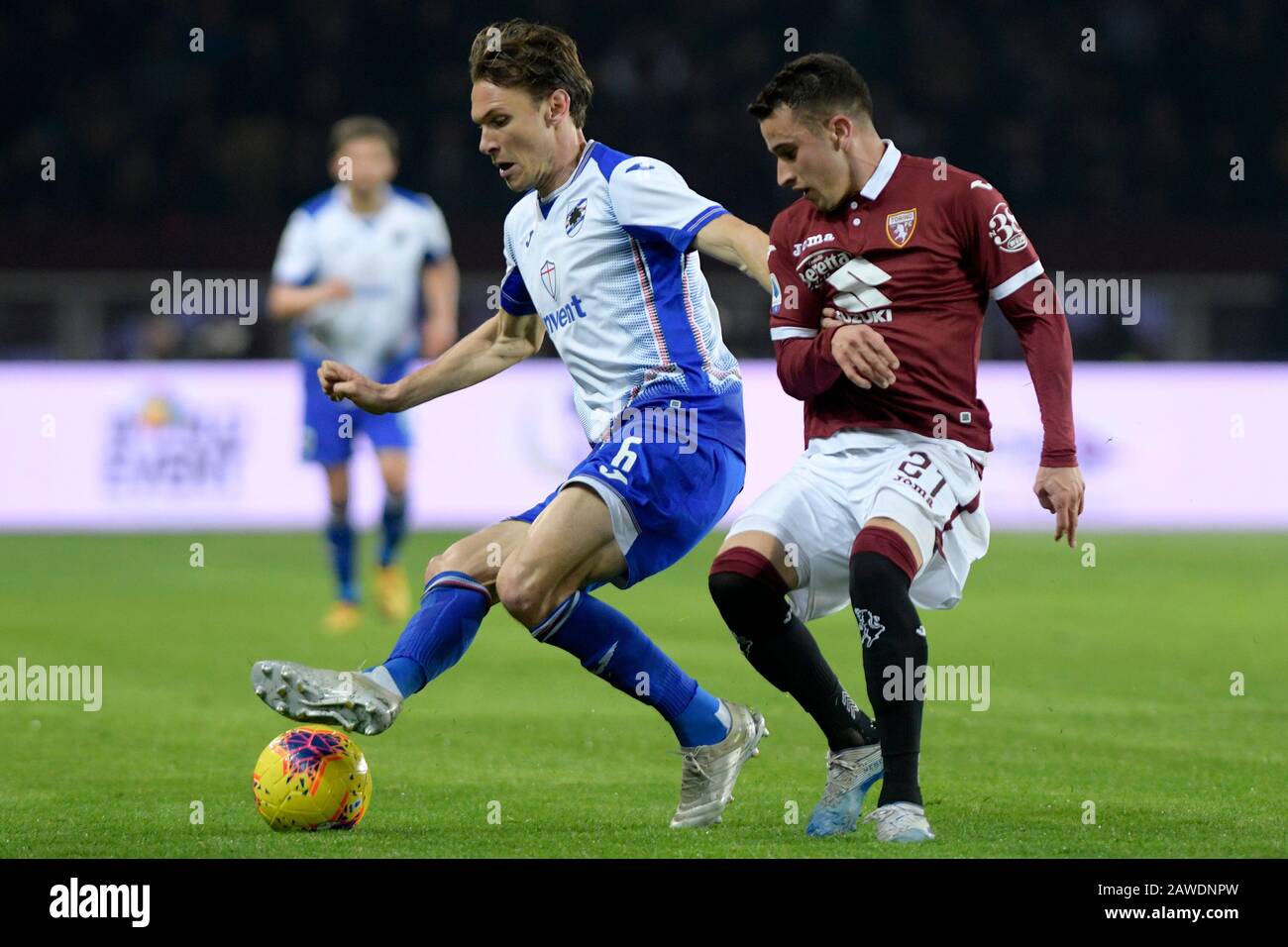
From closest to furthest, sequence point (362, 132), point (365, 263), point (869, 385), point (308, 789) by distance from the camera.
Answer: point (869, 385)
point (308, 789)
point (362, 132)
point (365, 263)

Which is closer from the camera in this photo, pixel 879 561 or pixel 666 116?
pixel 879 561

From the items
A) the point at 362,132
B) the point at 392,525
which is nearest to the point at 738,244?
the point at 392,525

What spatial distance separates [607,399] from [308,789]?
1315mm

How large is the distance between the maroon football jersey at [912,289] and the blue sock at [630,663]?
79 cm

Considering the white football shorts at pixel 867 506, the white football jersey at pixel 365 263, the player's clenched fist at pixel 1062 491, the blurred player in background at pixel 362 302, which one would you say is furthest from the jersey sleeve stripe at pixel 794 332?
the white football jersey at pixel 365 263

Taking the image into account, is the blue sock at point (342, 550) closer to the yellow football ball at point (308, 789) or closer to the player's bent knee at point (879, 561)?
the yellow football ball at point (308, 789)

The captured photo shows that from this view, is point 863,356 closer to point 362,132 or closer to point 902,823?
point 902,823

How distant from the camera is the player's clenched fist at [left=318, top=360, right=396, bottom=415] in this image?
17.4ft

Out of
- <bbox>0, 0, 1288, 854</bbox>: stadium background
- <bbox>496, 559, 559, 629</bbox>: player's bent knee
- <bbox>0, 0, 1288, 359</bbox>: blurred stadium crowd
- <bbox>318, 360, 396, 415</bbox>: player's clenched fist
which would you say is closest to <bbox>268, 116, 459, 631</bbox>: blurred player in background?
<bbox>0, 0, 1288, 854</bbox>: stadium background

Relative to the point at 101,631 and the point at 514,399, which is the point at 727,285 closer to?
the point at 514,399

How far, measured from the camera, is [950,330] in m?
5.08

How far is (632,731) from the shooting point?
23.7 feet

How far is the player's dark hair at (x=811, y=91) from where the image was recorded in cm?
499

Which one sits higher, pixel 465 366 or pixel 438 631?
pixel 465 366
